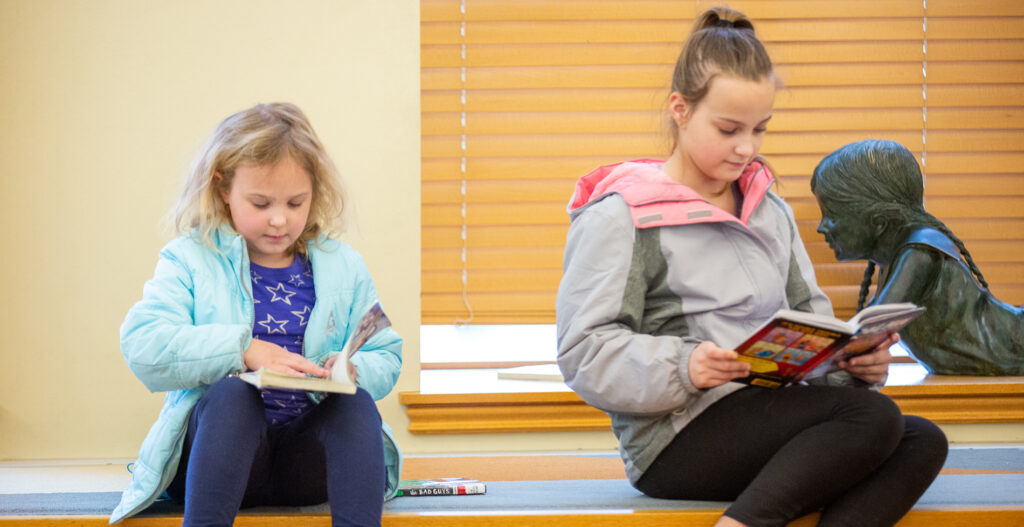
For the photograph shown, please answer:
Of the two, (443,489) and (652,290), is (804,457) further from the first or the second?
(443,489)

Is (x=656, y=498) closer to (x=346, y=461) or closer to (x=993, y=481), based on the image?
(x=346, y=461)

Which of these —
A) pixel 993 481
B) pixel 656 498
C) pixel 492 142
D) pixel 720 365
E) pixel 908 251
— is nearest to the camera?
pixel 720 365

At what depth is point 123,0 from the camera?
2.45 meters

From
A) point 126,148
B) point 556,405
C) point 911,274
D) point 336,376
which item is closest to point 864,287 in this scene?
point 911,274

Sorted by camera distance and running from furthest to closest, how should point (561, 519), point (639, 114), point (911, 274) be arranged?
1. point (639, 114)
2. point (911, 274)
3. point (561, 519)

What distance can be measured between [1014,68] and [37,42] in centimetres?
266

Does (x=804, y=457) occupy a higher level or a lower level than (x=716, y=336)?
lower

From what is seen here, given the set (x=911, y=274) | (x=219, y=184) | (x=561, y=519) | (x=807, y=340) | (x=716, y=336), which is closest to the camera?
(x=807, y=340)

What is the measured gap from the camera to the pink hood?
1.53m

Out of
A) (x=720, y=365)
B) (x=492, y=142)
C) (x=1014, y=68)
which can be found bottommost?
(x=720, y=365)

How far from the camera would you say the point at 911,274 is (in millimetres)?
2410

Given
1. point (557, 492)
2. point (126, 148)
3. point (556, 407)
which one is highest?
point (126, 148)

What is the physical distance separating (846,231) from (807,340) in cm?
131

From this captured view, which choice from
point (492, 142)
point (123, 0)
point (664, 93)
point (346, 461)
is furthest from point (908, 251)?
point (123, 0)
